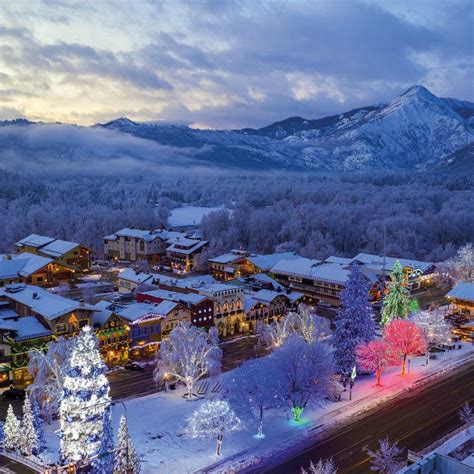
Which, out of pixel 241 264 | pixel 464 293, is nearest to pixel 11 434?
pixel 464 293

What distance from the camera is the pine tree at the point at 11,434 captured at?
1511 inches

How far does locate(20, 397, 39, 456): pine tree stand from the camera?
3778 cm

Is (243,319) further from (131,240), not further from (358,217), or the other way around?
(358,217)

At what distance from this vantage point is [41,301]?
198ft

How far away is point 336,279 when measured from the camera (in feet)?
283

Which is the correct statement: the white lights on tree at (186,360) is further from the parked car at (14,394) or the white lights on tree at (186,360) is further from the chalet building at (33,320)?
the parked car at (14,394)

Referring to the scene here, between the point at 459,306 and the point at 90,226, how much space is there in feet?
328

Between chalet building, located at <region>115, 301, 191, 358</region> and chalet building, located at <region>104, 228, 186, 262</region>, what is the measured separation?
60058 millimetres

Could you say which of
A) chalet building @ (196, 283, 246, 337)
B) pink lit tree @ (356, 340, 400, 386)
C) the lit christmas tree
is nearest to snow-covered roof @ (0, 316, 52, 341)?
chalet building @ (196, 283, 246, 337)

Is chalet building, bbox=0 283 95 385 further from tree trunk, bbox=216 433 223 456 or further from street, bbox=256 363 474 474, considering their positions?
street, bbox=256 363 474 474

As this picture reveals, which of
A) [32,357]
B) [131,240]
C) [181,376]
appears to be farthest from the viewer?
[131,240]

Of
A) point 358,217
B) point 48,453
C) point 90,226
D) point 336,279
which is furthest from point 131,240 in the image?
point 48,453

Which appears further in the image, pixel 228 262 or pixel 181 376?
pixel 228 262

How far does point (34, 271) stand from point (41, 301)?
34.5 metres
